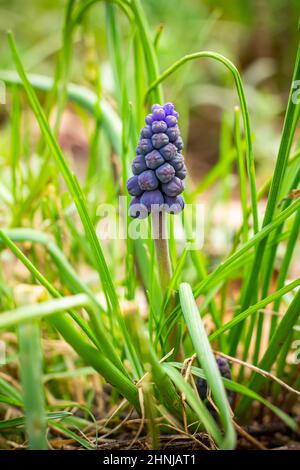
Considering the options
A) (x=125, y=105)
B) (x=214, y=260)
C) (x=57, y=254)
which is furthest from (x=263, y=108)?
(x=57, y=254)

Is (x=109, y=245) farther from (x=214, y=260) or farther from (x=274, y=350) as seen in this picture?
(x=274, y=350)

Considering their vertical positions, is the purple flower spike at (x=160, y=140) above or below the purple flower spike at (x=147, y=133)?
below

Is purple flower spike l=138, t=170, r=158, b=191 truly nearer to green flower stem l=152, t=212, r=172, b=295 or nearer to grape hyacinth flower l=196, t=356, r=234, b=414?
green flower stem l=152, t=212, r=172, b=295

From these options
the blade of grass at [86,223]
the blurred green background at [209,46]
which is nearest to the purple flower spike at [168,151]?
the blade of grass at [86,223]

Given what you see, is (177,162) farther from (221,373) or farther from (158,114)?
(221,373)

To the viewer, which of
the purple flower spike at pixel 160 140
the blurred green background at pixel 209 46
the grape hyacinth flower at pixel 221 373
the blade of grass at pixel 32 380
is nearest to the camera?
the blade of grass at pixel 32 380

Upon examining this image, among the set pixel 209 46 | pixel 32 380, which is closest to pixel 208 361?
pixel 32 380

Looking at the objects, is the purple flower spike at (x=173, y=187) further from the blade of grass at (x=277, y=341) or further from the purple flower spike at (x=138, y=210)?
the blade of grass at (x=277, y=341)
